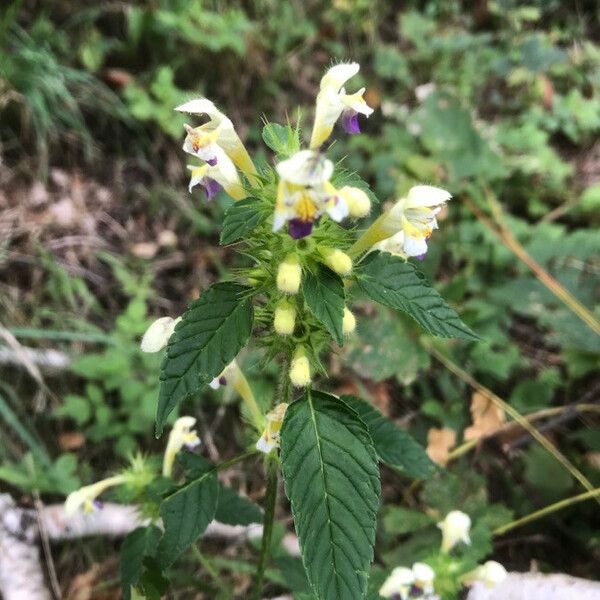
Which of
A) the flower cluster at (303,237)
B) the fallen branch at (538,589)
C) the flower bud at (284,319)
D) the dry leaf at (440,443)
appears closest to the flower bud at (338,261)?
the flower cluster at (303,237)

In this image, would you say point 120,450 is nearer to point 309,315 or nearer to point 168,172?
point 309,315

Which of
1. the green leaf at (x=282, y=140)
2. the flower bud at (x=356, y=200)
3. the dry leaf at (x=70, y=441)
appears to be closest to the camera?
the flower bud at (x=356, y=200)

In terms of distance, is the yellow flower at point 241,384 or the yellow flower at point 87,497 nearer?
the yellow flower at point 241,384

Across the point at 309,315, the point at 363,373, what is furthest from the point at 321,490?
the point at 363,373

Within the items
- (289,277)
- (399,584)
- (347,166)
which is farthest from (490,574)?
(347,166)

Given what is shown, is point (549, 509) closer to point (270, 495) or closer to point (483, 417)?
point (483, 417)

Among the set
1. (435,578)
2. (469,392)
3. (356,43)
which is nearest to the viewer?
(435,578)

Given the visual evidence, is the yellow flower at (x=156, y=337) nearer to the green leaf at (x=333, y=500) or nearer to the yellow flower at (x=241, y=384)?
the yellow flower at (x=241, y=384)

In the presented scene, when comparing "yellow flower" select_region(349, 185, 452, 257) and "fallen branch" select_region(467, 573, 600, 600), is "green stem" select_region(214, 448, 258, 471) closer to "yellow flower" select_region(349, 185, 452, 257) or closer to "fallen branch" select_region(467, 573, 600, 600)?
"yellow flower" select_region(349, 185, 452, 257)
